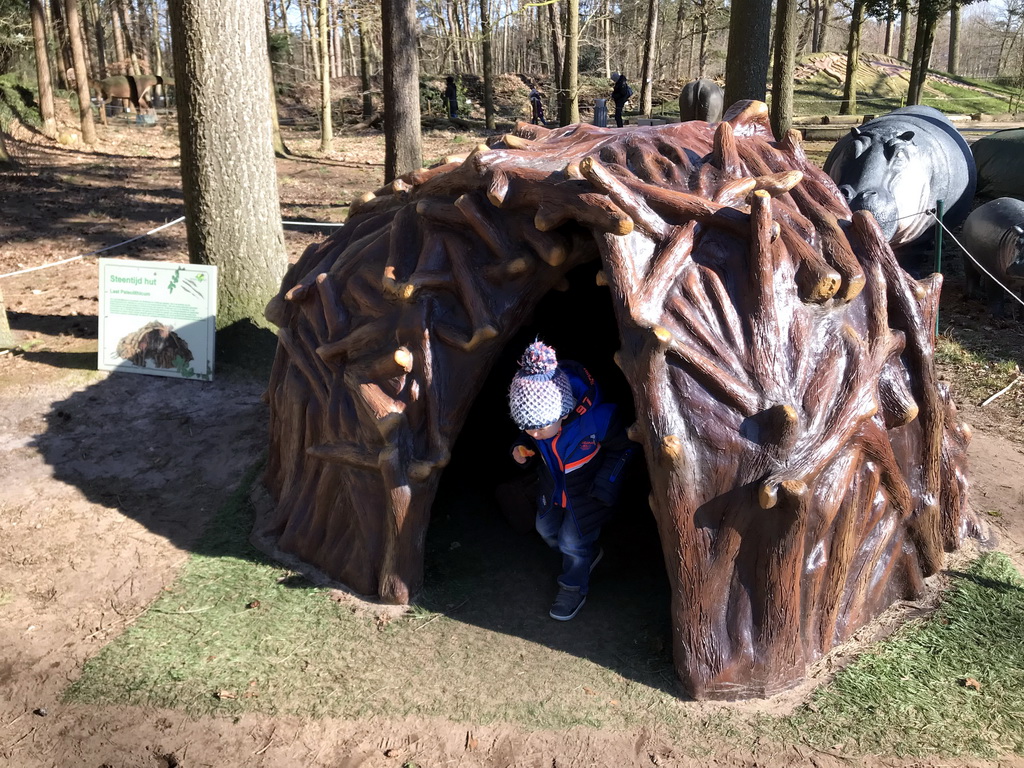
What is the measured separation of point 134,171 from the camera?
1622cm

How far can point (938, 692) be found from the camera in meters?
3.24

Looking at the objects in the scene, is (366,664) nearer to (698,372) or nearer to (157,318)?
(698,372)

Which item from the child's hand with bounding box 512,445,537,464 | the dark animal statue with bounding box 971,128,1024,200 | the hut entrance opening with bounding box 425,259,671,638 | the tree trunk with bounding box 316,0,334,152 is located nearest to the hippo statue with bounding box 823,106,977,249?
the dark animal statue with bounding box 971,128,1024,200

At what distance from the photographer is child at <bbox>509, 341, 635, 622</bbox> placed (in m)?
3.78

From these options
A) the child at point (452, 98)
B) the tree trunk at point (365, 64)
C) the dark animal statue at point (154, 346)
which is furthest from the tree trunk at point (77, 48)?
the dark animal statue at point (154, 346)

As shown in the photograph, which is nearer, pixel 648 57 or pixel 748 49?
pixel 748 49

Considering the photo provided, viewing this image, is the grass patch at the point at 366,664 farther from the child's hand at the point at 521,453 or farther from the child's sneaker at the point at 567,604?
the child's hand at the point at 521,453

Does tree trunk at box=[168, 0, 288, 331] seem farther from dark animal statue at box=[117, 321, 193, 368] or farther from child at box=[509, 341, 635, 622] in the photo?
child at box=[509, 341, 635, 622]

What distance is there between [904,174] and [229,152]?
6.99 meters

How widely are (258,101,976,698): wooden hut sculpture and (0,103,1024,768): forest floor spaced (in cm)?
50

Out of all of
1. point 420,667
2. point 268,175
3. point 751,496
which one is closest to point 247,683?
A: point 420,667

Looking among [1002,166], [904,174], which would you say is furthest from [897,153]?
[1002,166]

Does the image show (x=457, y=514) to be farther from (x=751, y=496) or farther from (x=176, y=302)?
(x=176, y=302)

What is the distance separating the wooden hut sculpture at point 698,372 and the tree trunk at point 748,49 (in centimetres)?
480
